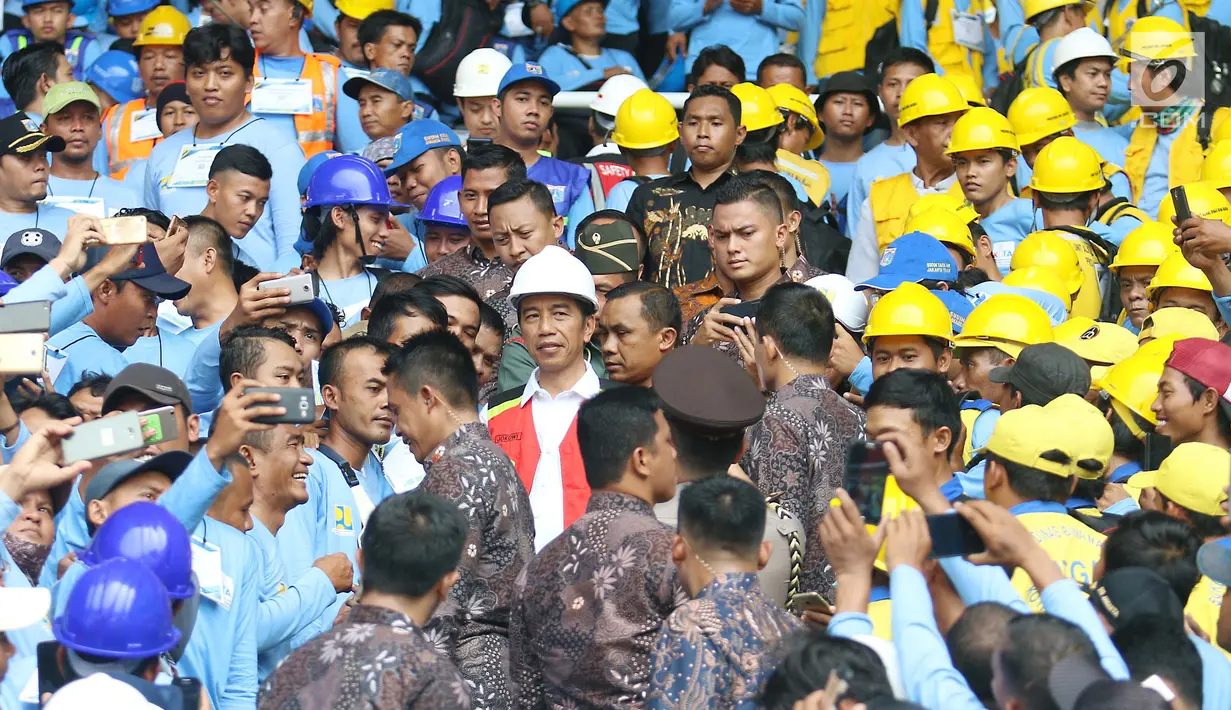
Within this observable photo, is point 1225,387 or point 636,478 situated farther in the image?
point 1225,387

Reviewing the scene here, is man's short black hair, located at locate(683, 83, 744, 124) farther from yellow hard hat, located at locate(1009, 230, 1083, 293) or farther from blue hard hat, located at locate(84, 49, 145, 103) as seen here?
blue hard hat, located at locate(84, 49, 145, 103)

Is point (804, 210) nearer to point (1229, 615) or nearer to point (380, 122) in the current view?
point (380, 122)

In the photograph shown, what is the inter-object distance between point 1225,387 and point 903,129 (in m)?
4.29

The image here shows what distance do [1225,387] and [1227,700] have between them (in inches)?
101

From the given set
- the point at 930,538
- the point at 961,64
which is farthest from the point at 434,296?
the point at 961,64

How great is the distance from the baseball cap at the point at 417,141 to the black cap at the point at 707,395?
194 inches

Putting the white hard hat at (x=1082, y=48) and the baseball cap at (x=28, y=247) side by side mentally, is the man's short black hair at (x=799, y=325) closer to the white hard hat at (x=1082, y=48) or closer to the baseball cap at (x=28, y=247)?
the baseball cap at (x=28, y=247)

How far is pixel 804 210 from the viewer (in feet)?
32.1

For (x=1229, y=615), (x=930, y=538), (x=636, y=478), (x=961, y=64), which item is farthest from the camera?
(x=961, y=64)

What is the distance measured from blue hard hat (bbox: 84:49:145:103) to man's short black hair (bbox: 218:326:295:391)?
18.3ft

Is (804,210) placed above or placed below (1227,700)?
below

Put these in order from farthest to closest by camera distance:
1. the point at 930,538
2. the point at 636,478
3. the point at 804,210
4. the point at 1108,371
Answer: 1. the point at 804,210
2. the point at 1108,371
3. the point at 636,478
4. the point at 930,538

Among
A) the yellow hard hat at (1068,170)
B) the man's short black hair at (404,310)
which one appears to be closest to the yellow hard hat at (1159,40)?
the yellow hard hat at (1068,170)

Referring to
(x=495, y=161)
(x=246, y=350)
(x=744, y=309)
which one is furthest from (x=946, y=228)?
(x=246, y=350)
